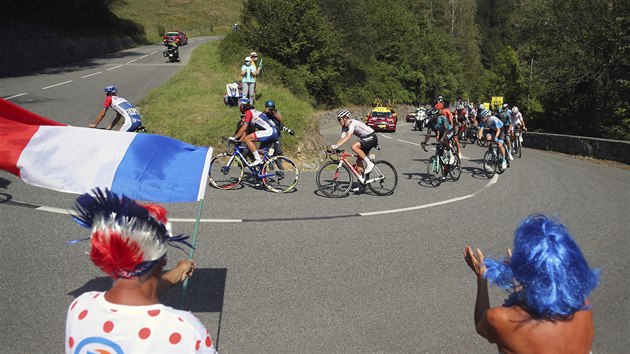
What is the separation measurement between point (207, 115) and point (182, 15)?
2948 inches

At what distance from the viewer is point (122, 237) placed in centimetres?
223

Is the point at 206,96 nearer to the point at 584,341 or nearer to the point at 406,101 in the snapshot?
the point at 584,341

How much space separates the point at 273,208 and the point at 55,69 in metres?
27.1

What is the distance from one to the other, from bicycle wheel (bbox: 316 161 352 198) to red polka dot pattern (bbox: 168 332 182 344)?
883 centimetres

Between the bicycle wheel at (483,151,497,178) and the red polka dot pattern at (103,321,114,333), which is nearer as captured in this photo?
the red polka dot pattern at (103,321,114,333)

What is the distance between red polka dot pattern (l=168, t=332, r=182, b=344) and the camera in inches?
86.3

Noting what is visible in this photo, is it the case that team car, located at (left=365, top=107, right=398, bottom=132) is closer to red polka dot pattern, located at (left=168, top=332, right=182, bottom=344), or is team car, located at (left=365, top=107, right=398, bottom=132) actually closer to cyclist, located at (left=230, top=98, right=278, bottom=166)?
cyclist, located at (left=230, top=98, right=278, bottom=166)

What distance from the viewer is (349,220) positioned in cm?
902

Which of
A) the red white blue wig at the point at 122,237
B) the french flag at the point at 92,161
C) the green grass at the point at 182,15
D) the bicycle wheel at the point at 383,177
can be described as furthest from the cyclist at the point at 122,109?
the green grass at the point at 182,15

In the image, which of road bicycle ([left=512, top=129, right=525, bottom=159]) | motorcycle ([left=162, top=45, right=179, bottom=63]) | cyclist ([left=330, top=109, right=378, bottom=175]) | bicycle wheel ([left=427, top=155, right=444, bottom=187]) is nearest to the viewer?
cyclist ([left=330, top=109, right=378, bottom=175])

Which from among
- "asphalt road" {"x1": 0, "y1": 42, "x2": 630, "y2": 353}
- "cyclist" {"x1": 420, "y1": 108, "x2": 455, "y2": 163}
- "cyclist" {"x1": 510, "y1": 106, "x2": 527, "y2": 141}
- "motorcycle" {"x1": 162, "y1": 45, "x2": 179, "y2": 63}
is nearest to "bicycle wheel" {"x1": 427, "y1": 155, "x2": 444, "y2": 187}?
"cyclist" {"x1": 420, "y1": 108, "x2": 455, "y2": 163}

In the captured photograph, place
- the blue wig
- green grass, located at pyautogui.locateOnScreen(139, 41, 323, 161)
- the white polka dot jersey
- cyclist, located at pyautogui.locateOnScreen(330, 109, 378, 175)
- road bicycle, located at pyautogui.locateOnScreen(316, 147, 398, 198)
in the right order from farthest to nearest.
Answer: green grass, located at pyautogui.locateOnScreen(139, 41, 323, 161) → road bicycle, located at pyautogui.locateOnScreen(316, 147, 398, 198) → cyclist, located at pyautogui.locateOnScreen(330, 109, 378, 175) → the blue wig → the white polka dot jersey

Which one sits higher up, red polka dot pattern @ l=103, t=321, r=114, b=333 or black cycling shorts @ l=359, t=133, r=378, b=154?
red polka dot pattern @ l=103, t=321, r=114, b=333

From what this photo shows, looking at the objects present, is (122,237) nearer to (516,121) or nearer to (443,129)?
(443,129)
